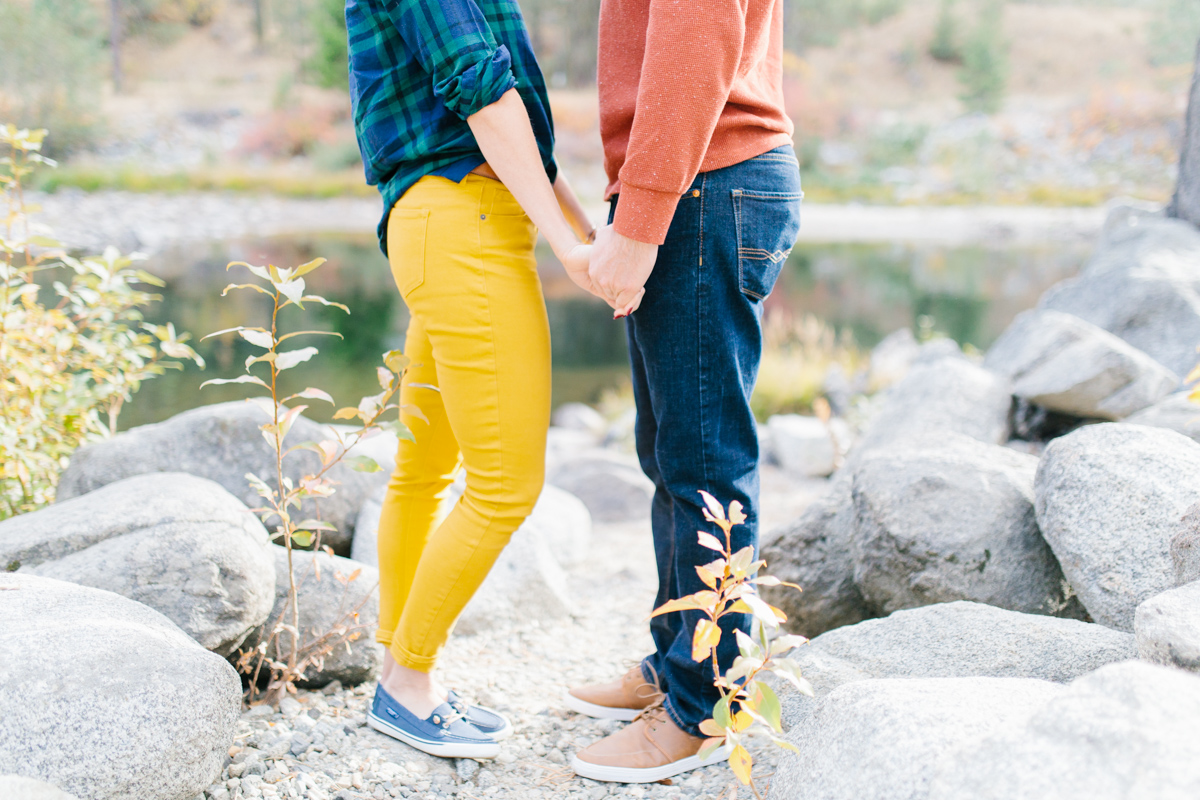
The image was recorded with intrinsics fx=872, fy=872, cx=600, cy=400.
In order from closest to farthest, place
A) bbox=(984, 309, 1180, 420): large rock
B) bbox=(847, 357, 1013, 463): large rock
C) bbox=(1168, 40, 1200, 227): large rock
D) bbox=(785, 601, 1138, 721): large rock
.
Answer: bbox=(785, 601, 1138, 721): large rock < bbox=(984, 309, 1180, 420): large rock < bbox=(847, 357, 1013, 463): large rock < bbox=(1168, 40, 1200, 227): large rock

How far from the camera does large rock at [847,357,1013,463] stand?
3.08m

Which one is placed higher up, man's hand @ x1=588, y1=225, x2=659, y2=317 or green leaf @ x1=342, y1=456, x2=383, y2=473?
man's hand @ x1=588, y1=225, x2=659, y2=317

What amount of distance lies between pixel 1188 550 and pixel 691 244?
936 millimetres

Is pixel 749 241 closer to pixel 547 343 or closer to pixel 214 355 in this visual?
pixel 547 343

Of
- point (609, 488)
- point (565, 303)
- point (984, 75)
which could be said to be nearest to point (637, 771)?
point (609, 488)

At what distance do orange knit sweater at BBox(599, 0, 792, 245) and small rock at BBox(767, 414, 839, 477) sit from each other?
10.9ft

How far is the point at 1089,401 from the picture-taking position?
2895 millimetres

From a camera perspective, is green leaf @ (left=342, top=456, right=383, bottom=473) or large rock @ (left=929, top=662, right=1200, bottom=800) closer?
large rock @ (left=929, top=662, right=1200, bottom=800)

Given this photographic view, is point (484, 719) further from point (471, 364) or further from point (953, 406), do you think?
point (953, 406)

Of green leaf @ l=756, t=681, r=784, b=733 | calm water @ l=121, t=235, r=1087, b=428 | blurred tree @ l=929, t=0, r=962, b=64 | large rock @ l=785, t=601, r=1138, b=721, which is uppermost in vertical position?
blurred tree @ l=929, t=0, r=962, b=64

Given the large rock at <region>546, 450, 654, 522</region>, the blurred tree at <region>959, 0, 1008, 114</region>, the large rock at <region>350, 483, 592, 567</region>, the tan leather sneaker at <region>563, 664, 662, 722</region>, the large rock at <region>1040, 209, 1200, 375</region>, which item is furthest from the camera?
the blurred tree at <region>959, 0, 1008, 114</region>

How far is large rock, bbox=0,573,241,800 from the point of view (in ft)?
3.88

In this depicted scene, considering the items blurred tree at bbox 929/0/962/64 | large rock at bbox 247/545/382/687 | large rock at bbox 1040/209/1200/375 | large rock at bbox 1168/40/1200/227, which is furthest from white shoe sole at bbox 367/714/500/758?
blurred tree at bbox 929/0/962/64

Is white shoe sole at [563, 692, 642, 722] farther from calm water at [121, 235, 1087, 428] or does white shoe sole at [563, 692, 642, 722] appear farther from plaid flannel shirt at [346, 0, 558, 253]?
calm water at [121, 235, 1087, 428]
